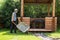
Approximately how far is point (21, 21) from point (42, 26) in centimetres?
279

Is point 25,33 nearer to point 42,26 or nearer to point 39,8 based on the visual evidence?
point 42,26

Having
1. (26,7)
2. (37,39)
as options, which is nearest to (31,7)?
(26,7)

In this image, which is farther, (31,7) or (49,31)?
(31,7)

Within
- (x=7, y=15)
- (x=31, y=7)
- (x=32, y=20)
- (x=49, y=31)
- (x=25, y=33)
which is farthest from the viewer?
(x=31, y=7)

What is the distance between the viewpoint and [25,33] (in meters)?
12.9

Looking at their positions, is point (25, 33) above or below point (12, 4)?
below

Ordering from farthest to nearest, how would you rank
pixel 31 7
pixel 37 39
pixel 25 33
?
pixel 31 7
pixel 25 33
pixel 37 39

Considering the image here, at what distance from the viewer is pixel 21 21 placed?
543 inches

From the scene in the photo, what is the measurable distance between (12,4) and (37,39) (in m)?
7.49

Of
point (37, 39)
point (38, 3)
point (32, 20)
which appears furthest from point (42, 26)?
point (37, 39)

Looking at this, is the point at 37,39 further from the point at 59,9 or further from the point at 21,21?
the point at 59,9

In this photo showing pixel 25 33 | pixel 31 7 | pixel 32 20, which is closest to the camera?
pixel 25 33

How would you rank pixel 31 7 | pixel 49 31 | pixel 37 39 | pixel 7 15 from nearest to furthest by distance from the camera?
pixel 37 39 < pixel 49 31 < pixel 7 15 < pixel 31 7

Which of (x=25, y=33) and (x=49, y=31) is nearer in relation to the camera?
(x=25, y=33)
